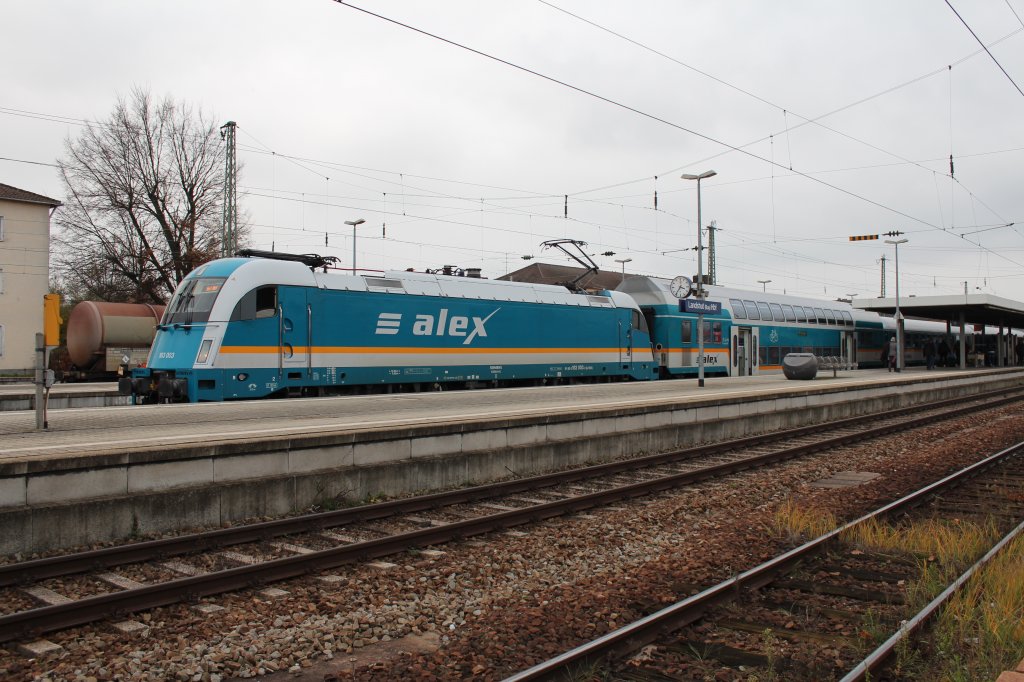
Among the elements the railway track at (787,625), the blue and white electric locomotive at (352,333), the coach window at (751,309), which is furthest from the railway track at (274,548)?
the coach window at (751,309)

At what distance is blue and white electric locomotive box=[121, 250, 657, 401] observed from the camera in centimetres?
1664

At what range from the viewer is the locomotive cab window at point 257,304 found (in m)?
16.7

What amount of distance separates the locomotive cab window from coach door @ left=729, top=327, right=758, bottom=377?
72.0 feet

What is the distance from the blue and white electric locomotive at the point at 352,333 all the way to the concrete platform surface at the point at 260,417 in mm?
1323

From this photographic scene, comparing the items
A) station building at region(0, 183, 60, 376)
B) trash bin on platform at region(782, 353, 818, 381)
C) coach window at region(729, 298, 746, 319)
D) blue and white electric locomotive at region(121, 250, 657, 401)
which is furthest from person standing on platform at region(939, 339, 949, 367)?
station building at region(0, 183, 60, 376)

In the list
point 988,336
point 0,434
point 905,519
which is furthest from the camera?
point 988,336

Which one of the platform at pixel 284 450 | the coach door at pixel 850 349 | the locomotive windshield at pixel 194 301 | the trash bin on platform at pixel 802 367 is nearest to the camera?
the platform at pixel 284 450

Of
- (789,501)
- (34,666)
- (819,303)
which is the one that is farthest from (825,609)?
(819,303)

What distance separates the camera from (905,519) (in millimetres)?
9242

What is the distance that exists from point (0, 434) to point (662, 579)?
900 cm

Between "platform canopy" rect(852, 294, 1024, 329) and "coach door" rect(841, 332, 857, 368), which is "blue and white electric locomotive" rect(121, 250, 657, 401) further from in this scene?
"coach door" rect(841, 332, 857, 368)

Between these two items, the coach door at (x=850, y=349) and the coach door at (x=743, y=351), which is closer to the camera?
the coach door at (x=743, y=351)

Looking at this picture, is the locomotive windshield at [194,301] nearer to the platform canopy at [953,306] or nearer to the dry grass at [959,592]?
the dry grass at [959,592]

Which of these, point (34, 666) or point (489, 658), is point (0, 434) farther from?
point (489, 658)
